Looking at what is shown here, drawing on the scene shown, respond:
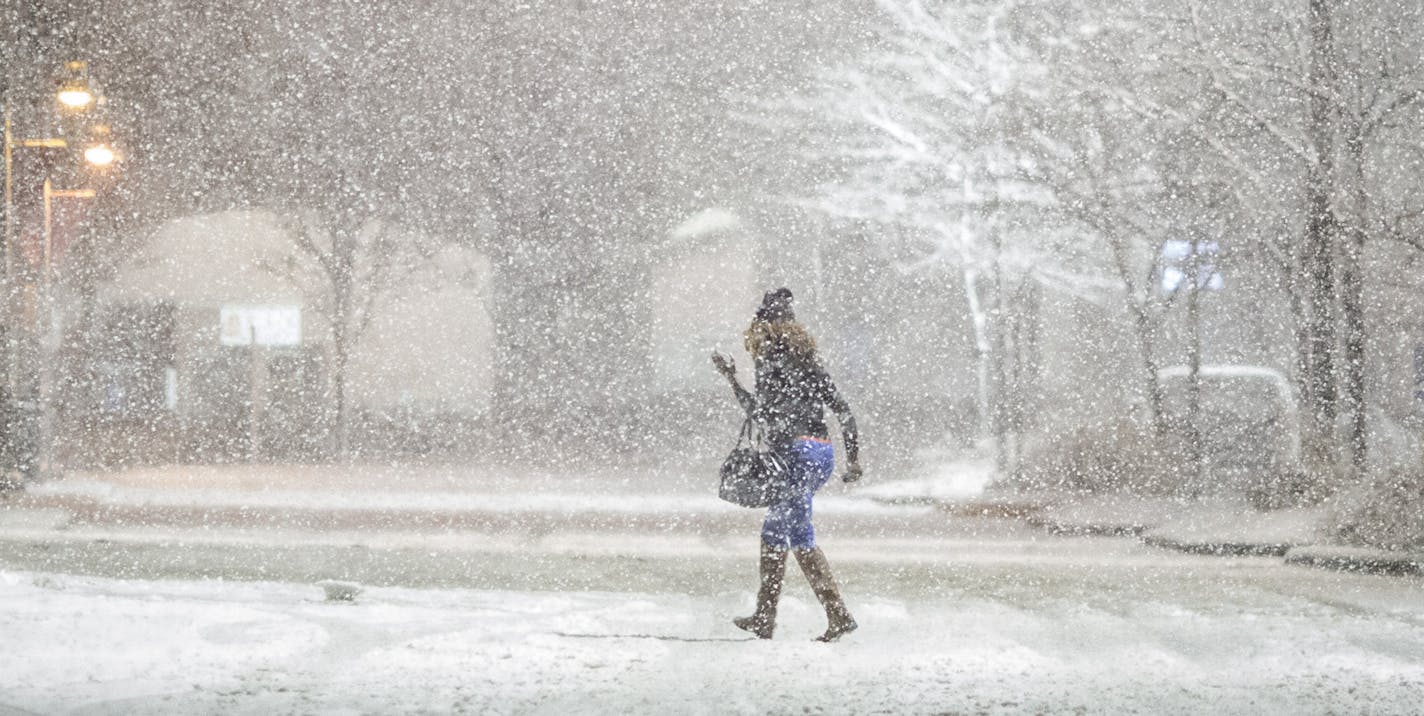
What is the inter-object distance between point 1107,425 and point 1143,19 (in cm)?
510

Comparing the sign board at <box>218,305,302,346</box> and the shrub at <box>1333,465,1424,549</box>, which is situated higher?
the sign board at <box>218,305,302,346</box>

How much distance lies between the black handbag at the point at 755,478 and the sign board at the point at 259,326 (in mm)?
22367

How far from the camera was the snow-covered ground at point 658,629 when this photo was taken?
16.0 feet

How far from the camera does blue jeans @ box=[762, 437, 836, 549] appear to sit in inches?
227

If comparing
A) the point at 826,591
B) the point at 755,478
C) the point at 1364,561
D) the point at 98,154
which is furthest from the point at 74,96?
the point at 1364,561

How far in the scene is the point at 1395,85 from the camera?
13.3m

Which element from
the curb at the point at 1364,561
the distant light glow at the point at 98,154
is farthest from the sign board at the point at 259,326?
the curb at the point at 1364,561

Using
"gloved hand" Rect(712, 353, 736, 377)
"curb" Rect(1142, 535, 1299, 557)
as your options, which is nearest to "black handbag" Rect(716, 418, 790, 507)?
"gloved hand" Rect(712, 353, 736, 377)

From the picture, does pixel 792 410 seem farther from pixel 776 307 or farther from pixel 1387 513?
pixel 1387 513

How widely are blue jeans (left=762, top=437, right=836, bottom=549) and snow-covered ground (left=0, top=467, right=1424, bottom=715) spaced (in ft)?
1.58

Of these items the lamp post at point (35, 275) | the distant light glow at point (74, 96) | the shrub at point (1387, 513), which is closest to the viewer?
the shrub at point (1387, 513)

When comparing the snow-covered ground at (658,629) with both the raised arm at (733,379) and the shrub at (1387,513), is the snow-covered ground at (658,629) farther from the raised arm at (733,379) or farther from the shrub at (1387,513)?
the raised arm at (733,379)

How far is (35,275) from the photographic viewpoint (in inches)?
722

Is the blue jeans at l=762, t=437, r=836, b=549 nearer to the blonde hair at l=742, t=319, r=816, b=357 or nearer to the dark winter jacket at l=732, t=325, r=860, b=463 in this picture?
the dark winter jacket at l=732, t=325, r=860, b=463
